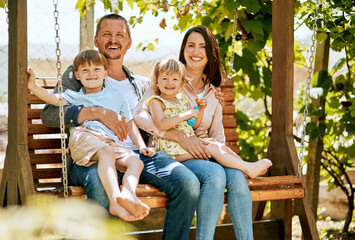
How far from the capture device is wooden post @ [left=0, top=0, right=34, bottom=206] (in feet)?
9.03

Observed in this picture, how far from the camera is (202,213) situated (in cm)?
269

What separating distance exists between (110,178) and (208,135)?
957 mm

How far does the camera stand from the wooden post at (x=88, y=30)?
14.2ft

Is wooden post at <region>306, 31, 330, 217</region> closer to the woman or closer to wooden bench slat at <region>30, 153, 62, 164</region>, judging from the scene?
the woman

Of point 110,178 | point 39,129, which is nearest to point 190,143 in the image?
point 110,178

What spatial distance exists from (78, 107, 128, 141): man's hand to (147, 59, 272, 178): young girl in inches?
7.6

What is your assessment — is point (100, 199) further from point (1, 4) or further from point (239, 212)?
point (1, 4)

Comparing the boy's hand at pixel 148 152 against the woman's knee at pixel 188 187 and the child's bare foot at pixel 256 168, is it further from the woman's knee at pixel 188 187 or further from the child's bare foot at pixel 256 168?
the child's bare foot at pixel 256 168

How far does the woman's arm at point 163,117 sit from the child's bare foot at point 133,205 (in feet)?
1.93

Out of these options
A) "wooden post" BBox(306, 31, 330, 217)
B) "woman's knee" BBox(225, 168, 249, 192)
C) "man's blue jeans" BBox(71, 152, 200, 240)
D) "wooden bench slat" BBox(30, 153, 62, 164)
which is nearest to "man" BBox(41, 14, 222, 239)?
"man's blue jeans" BBox(71, 152, 200, 240)

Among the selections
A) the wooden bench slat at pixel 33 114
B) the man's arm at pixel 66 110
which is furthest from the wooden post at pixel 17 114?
Result: the wooden bench slat at pixel 33 114

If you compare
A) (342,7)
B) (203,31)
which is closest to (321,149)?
(342,7)

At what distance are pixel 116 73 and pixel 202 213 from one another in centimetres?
117

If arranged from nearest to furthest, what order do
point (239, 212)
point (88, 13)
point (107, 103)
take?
point (239, 212)
point (107, 103)
point (88, 13)
